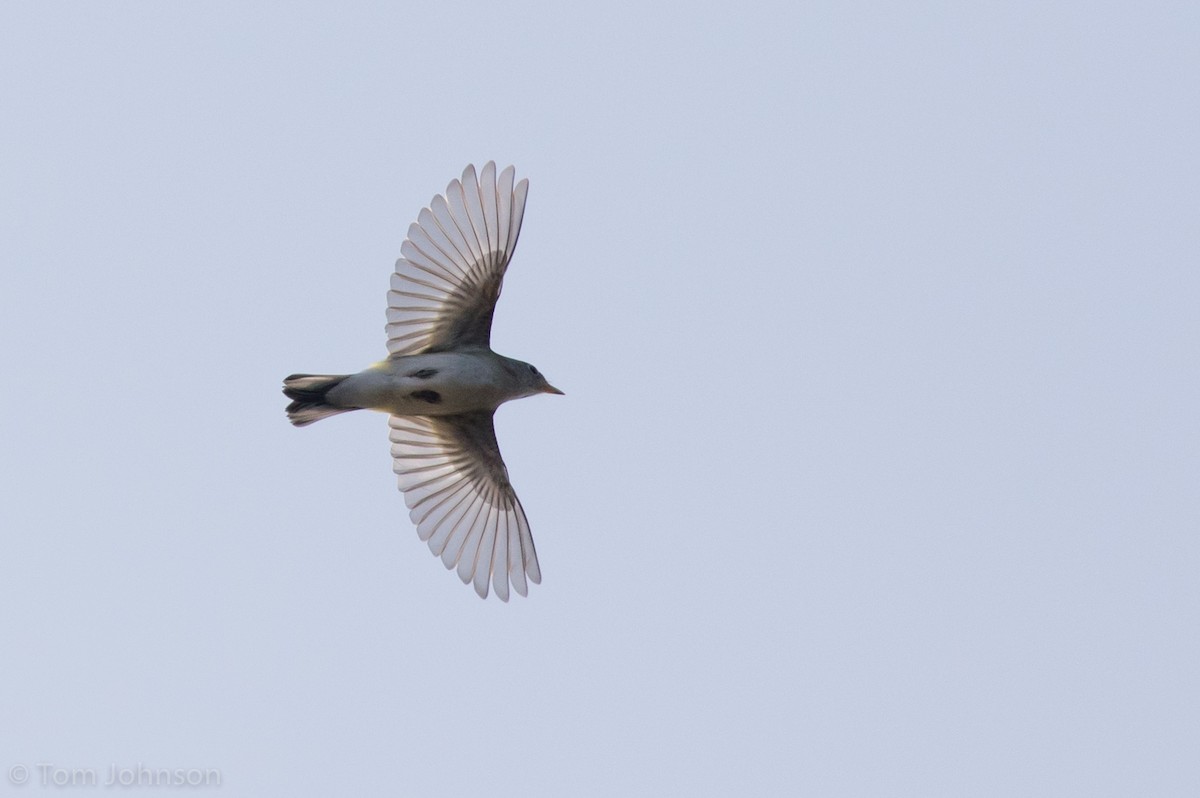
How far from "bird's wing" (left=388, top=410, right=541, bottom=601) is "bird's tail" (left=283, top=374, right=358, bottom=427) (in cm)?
96

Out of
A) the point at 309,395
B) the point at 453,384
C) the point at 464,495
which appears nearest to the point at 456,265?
the point at 453,384

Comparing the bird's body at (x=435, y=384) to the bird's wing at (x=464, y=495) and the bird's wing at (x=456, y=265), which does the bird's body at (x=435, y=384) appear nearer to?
the bird's wing at (x=456, y=265)

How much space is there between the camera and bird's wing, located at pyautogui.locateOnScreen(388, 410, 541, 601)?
14250mm

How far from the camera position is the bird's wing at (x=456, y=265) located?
1344cm

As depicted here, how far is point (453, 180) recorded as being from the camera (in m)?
13.4

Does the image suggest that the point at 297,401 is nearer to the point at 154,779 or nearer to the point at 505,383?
the point at 505,383

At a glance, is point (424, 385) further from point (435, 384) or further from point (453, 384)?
point (453, 384)

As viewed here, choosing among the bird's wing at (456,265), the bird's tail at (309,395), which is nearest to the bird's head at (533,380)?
the bird's wing at (456,265)

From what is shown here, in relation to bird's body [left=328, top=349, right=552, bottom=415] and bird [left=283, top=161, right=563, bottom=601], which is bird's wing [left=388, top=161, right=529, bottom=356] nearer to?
bird [left=283, top=161, right=563, bottom=601]

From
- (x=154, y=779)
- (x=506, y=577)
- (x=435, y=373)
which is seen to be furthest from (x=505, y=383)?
(x=154, y=779)

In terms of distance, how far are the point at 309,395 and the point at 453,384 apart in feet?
3.35

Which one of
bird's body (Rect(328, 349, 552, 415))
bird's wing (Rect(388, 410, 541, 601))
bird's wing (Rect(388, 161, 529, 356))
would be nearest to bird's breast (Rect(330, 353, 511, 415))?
bird's body (Rect(328, 349, 552, 415))

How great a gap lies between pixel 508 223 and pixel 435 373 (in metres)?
1.18

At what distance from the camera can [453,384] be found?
44.5 feet
